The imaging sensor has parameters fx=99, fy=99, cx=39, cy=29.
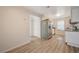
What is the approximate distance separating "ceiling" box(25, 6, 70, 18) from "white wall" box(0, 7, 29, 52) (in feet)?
0.62

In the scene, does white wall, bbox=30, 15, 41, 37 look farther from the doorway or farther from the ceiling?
the ceiling

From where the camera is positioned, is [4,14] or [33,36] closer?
[4,14]

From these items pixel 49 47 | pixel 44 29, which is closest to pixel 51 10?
pixel 44 29

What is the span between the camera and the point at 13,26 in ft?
6.29

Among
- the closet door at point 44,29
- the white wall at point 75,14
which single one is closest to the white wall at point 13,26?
the closet door at point 44,29

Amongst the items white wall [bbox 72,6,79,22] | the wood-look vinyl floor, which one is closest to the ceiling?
white wall [bbox 72,6,79,22]

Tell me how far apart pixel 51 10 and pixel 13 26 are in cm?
80

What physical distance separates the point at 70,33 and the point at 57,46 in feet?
1.21

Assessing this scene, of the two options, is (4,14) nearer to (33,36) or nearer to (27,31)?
(27,31)

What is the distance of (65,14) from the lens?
190cm

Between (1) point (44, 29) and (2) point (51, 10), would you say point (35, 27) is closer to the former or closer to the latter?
(1) point (44, 29)

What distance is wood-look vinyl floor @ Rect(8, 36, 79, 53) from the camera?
1.91 meters

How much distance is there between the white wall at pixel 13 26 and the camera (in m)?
1.88
